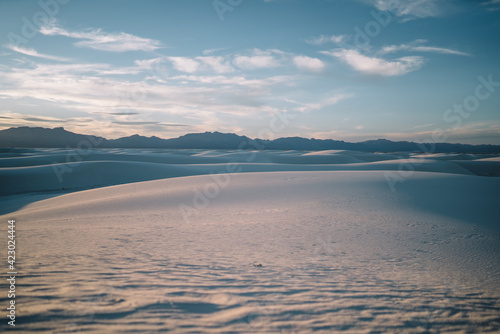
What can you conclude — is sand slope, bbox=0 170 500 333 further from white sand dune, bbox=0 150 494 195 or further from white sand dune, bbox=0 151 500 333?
white sand dune, bbox=0 150 494 195

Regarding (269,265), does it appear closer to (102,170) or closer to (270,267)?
(270,267)

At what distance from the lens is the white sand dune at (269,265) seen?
9.12 feet

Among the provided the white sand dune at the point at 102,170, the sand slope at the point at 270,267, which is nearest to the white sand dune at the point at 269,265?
the sand slope at the point at 270,267

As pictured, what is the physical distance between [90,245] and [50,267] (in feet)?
3.56

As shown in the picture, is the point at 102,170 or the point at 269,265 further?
the point at 102,170

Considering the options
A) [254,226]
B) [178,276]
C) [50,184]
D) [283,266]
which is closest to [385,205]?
[254,226]

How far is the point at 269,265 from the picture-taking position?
4.09 metres

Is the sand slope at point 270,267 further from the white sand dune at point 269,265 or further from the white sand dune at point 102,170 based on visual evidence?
the white sand dune at point 102,170

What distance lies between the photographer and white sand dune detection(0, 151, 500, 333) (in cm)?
278

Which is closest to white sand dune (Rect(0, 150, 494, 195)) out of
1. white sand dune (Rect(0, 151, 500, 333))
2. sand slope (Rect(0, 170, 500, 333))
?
white sand dune (Rect(0, 151, 500, 333))

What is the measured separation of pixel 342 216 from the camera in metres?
6.77

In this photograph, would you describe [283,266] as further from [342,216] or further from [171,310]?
[342,216]

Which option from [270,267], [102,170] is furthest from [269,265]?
[102,170]

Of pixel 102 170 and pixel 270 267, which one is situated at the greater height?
pixel 102 170
